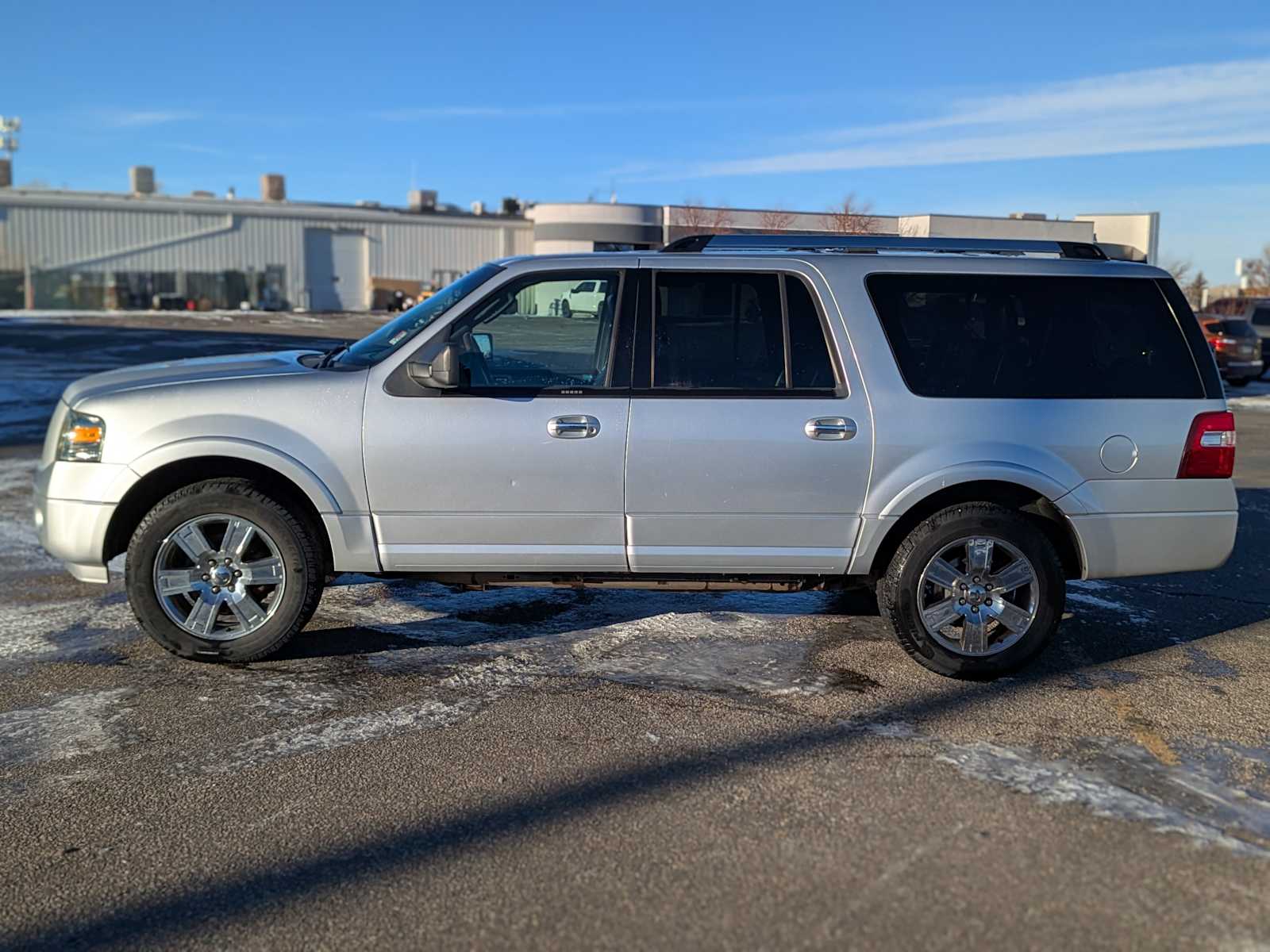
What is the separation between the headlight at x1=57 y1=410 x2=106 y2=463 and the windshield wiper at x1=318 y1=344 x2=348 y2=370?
1.02 metres

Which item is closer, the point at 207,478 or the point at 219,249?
the point at 207,478

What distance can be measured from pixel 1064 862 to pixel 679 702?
5.98ft

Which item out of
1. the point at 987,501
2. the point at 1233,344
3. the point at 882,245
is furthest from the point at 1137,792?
the point at 1233,344

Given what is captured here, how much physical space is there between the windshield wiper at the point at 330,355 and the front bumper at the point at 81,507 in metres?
1.01

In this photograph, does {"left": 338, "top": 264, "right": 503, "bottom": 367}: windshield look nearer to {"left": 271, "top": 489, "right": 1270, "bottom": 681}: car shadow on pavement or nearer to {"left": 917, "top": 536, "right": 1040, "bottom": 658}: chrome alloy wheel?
{"left": 271, "top": 489, "right": 1270, "bottom": 681}: car shadow on pavement

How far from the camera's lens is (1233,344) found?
25234 millimetres

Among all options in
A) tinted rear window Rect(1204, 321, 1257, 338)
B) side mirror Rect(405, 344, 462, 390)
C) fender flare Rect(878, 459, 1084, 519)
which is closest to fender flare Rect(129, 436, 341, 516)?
side mirror Rect(405, 344, 462, 390)

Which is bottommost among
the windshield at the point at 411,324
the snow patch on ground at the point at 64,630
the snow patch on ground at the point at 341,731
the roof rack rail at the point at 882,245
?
the snow patch on ground at the point at 341,731

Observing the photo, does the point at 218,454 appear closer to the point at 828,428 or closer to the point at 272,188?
the point at 828,428

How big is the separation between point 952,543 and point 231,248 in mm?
65555

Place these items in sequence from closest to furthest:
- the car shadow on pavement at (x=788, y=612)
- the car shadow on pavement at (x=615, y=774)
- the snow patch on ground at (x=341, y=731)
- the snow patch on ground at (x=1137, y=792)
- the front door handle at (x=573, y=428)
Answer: the car shadow on pavement at (x=615, y=774), the snow patch on ground at (x=1137, y=792), the snow patch on ground at (x=341, y=731), the front door handle at (x=573, y=428), the car shadow on pavement at (x=788, y=612)

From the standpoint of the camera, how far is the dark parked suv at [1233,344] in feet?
82.8

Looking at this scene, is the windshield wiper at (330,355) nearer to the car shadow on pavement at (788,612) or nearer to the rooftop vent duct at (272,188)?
the car shadow on pavement at (788,612)

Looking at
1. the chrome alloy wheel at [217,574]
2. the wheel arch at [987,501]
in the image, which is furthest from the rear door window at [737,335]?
the chrome alloy wheel at [217,574]
